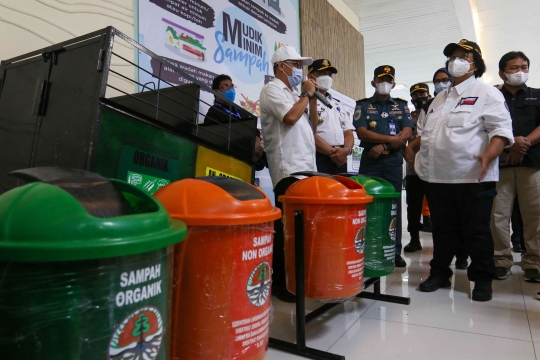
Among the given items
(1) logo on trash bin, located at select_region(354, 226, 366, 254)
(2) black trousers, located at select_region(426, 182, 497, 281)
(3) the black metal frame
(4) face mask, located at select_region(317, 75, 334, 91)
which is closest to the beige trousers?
(2) black trousers, located at select_region(426, 182, 497, 281)

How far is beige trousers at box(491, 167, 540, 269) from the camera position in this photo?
225cm

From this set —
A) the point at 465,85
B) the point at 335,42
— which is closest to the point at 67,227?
the point at 465,85

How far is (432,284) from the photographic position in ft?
6.66

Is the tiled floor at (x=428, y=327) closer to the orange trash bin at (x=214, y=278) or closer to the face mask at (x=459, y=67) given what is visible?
the orange trash bin at (x=214, y=278)

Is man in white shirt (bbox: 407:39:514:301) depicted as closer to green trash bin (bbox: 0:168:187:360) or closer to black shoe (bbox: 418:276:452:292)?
black shoe (bbox: 418:276:452:292)

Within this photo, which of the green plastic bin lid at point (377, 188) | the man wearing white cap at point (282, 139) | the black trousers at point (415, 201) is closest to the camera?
the green plastic bin lid at point (377, 188)

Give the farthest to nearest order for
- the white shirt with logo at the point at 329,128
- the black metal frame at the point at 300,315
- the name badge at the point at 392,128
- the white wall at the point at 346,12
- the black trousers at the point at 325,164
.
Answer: the white wall at the point at 346,12 → the name badge at the point at 392,128 → the white shirt with logo at the point at 329,128 → the black trousers at the point at 325,164 → the black metal frame at the point at 300,315

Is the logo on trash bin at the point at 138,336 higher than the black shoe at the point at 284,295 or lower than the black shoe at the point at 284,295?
higher

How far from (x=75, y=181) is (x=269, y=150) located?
1.34 m

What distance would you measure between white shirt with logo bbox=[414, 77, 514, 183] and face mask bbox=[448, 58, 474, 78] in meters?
0.05

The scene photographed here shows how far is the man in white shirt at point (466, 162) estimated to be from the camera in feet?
6.10

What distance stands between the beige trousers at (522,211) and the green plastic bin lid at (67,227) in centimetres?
236

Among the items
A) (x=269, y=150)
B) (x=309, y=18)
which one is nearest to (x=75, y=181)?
(x=269, y=150)

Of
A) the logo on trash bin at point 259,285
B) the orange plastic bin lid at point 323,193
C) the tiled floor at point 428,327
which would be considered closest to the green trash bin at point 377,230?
the tiled floor at point 428,327
